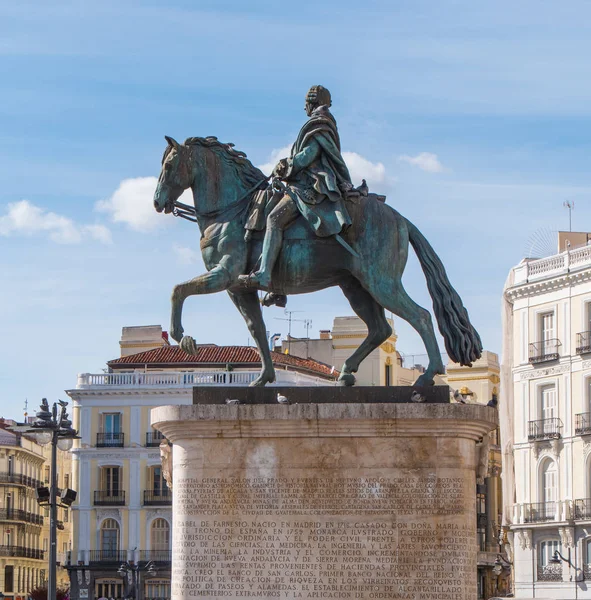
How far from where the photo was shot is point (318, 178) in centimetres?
1844

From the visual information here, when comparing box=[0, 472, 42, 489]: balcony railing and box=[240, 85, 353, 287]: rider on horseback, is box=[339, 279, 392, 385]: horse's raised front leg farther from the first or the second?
box=[0, 472, 42, 489]: balcony railing

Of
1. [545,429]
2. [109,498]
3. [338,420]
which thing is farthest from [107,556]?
[338,420]

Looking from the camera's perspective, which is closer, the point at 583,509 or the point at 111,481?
the point at 583,509

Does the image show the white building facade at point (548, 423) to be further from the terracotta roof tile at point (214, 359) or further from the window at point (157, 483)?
the window at point (157, 483)

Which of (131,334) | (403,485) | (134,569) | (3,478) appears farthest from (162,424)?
(3,478)

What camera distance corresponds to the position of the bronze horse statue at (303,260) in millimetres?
18406

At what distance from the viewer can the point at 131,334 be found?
302 ft

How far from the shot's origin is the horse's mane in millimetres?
19062

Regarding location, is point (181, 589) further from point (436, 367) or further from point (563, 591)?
point (563, 591)

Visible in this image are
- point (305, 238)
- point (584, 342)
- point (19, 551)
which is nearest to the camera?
point (305, 238)

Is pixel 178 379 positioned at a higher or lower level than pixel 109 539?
higher

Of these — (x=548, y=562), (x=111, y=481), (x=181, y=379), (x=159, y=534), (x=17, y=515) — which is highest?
(x=181, y=379)

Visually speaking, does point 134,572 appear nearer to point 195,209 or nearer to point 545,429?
point 545,429

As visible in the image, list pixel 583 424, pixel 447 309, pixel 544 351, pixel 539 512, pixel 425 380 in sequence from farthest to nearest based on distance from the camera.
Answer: pixel 544 351
pixel 539 512
pixel 583 424
pixel 447 309
pixel 425 380
